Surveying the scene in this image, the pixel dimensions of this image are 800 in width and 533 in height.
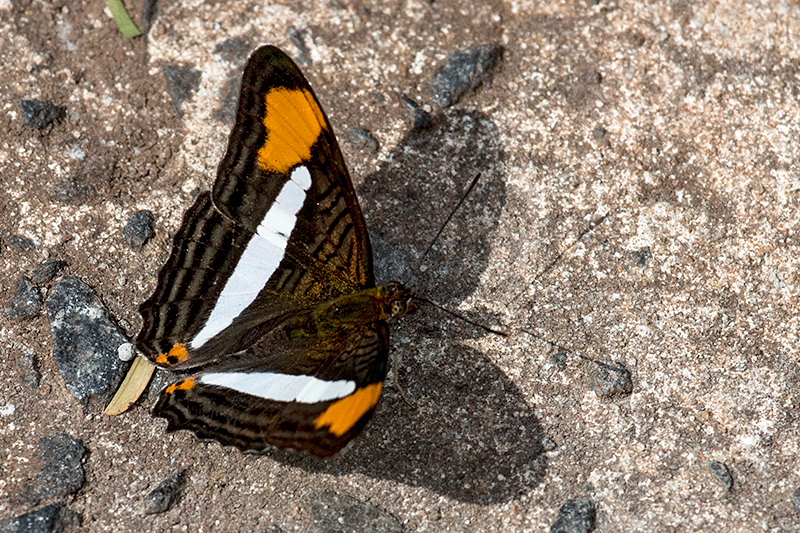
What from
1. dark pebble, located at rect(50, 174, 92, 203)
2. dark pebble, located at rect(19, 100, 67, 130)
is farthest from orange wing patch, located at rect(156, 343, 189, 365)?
dark pebble, located at rect(19, 100, 67, 130)

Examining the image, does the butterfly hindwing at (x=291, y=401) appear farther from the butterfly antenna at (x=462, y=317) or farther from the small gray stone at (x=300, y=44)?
the small gray stone at (x=300, y=44)

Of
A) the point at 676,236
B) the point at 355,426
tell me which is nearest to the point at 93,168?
the point at 355,426

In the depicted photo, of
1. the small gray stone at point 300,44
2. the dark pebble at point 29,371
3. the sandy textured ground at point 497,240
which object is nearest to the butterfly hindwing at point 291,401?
the sandy textured ground at point 497,240

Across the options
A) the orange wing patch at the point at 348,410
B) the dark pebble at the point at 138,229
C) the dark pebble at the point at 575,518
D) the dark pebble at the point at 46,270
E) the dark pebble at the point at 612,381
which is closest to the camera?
the orange wing patch at the point at 348,410

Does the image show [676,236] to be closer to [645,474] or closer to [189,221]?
[645,474]

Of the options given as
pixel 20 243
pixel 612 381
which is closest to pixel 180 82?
pixel 20 243

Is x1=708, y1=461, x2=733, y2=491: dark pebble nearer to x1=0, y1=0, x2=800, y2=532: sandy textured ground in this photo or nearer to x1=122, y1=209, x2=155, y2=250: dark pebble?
x1=0, y1=0, x2=800, y2=532: sandy textured ground

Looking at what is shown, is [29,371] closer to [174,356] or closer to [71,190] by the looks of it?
[174,356]
